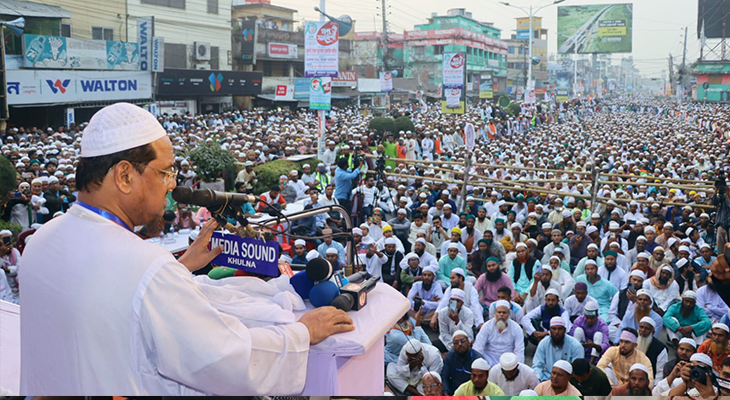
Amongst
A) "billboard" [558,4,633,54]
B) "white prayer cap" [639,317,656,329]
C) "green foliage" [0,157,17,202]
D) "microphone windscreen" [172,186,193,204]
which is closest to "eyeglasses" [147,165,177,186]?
"microphone windscreen" [172,186,193,204]

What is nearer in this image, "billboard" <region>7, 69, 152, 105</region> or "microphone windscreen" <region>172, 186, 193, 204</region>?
"microphone windscreen" <region>172, 186, 193, 204</region>

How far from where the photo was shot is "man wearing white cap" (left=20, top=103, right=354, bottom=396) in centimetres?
112

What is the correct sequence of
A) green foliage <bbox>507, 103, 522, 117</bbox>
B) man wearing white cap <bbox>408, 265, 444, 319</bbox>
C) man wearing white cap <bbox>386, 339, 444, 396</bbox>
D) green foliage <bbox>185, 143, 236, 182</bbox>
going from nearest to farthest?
man wearing white cap <bbox>386, 339, 444, 396</bbox> → man wearing white cap <bbox>408, 265, 444, 319</bbox> → green foliage <bbox>185, 143, 236, 182</bbox> → green foliage <bbox>507, 103, 522, 117</bbox>

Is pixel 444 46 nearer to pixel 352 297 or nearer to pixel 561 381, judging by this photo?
pixel 561 381

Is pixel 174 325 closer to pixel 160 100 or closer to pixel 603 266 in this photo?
pixel 603 266

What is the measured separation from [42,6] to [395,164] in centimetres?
1323

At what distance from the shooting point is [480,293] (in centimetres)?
707

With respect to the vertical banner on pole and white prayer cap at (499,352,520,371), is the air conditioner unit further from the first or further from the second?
white prayer cap at (499,352,520,371)

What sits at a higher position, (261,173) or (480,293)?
(261,173)

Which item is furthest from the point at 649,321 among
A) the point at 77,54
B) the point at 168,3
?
the point at 168,3

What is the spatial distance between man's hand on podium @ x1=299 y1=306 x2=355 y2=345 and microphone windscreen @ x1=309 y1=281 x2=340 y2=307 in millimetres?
79

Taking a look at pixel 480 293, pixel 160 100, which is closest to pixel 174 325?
pixel 480 293

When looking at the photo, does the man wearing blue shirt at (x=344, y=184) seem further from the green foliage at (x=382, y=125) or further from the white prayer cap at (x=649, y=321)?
the green foliage at (x=382, y=125)

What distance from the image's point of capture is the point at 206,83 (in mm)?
25000
